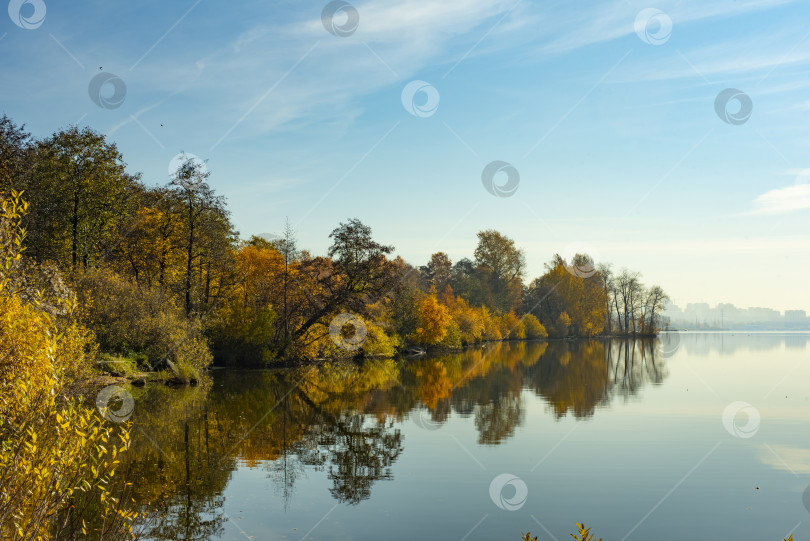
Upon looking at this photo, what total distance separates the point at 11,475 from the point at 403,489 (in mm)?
9007

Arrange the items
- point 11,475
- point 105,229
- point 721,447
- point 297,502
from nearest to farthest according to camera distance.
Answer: point 11,475 → point 297,502 → point 721,447 → point 105,229

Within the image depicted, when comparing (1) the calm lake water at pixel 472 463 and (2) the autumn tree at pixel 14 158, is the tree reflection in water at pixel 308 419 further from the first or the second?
(2) the autumn tree at pixel 14 158

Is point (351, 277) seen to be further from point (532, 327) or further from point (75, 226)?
point (532, 327)

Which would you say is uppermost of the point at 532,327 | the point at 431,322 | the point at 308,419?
the point at 532,327

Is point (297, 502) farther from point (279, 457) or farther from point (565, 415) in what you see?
point (565, 415)

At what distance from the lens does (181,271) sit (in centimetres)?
4609

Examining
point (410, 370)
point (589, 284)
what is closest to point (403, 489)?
point (410, 370)

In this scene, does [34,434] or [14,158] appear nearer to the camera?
[34,434]

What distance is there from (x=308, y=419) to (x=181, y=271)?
26221mm

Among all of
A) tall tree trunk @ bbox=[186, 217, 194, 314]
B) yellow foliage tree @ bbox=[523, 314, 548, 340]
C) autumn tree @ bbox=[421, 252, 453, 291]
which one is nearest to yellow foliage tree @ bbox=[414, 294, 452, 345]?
tall tree trunk @ bbox=[186, 217, 194, 314]

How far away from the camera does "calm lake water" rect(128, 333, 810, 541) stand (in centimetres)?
1199

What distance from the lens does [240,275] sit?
50.3 m

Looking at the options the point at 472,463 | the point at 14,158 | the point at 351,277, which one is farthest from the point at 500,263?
the point at 472,463

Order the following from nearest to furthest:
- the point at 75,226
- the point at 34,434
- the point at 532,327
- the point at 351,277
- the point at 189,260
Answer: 1. the point at 34,434
2. the point at 75,226
3. the point at 189,260
4. the point at 351,277
5. the point at 532,327
